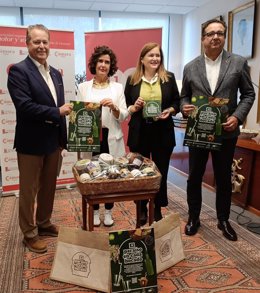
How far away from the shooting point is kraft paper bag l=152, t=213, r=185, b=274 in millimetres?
1755

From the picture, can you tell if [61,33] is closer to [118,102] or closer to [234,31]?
[118,102]

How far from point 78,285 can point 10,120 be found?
1966 millimetres

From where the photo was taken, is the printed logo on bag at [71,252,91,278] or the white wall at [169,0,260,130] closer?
the printed logo on bag at [71,252,91,278]

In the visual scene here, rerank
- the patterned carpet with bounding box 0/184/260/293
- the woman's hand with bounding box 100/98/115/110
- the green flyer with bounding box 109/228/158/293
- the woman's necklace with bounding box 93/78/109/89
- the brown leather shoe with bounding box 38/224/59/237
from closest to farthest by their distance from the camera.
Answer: the green flyer with bounding box 109/228/158/293 < the patterned carpet with bounding box 0/184/260/293 < the woman's hand with bounding box 100/98/115/110 < the woman's necklace with bounding box 93/78/109/89 < the brown leather shoe with bounding box 38/224/59/237

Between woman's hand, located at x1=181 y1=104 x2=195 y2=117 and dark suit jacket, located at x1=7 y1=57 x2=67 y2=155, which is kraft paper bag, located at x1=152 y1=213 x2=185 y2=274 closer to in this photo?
woman's hand, located at x1=181 y1=104 x2=195 y2=117

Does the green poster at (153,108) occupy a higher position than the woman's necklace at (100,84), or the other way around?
the woman's necklace at (100,84)

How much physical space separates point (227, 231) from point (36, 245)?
4.42 ft

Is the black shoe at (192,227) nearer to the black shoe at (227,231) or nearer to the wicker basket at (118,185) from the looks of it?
the black shoe at (227,231)

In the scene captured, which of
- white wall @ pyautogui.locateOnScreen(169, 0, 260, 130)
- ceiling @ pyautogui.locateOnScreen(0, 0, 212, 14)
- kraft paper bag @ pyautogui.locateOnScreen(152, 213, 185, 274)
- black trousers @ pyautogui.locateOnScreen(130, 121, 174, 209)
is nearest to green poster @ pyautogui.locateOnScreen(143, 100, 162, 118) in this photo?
black trousers @ pyautogui.locateOnScreen(130, 121, 174, 209)

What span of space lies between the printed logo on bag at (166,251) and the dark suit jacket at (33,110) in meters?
0.91

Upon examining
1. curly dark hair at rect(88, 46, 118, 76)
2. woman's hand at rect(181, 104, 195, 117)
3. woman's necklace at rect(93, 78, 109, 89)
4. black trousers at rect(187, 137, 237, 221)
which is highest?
curly dark hair at rect(88, 46, 118, 76)

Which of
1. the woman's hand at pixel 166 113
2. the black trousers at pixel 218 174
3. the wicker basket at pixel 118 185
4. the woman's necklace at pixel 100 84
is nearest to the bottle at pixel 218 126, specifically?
the black trousers at pixel 218 174

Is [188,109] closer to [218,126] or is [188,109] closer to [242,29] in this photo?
[218,126]

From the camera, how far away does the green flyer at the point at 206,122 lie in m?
1.95
